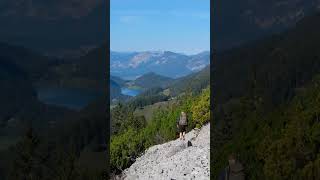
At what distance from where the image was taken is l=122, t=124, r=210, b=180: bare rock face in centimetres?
2627

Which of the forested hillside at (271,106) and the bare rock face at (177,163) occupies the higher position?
the forested hillside at (271,106)

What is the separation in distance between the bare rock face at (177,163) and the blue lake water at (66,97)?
4.36 metres

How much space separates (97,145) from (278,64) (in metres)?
12.1

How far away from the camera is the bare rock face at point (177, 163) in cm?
2627

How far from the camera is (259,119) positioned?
2458cm

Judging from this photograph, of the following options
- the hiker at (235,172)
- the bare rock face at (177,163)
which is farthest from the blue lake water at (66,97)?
the hiker at (235,172)

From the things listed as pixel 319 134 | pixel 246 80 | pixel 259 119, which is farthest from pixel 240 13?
pixel 319 134

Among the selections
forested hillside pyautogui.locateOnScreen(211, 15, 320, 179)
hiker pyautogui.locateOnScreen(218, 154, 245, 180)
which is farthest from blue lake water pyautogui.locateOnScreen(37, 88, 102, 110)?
hiker pyautogui.locateOnScreen(218, 154, 245, 180)

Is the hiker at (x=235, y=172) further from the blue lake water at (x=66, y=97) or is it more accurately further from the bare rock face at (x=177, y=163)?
the blue lake water at (x=66, y=97)

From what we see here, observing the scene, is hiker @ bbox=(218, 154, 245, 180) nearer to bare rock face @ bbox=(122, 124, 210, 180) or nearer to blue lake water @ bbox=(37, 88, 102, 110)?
bare rock face @ bbox=(122, 124, 210, 180)

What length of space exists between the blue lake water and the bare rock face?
4.36m

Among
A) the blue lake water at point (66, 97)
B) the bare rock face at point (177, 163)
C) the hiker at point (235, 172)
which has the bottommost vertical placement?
the bare rock face at point (177, 163)

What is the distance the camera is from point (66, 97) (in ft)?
99.3

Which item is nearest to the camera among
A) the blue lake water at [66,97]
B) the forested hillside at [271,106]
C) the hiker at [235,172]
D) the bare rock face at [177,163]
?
the hiker at [235,172]
